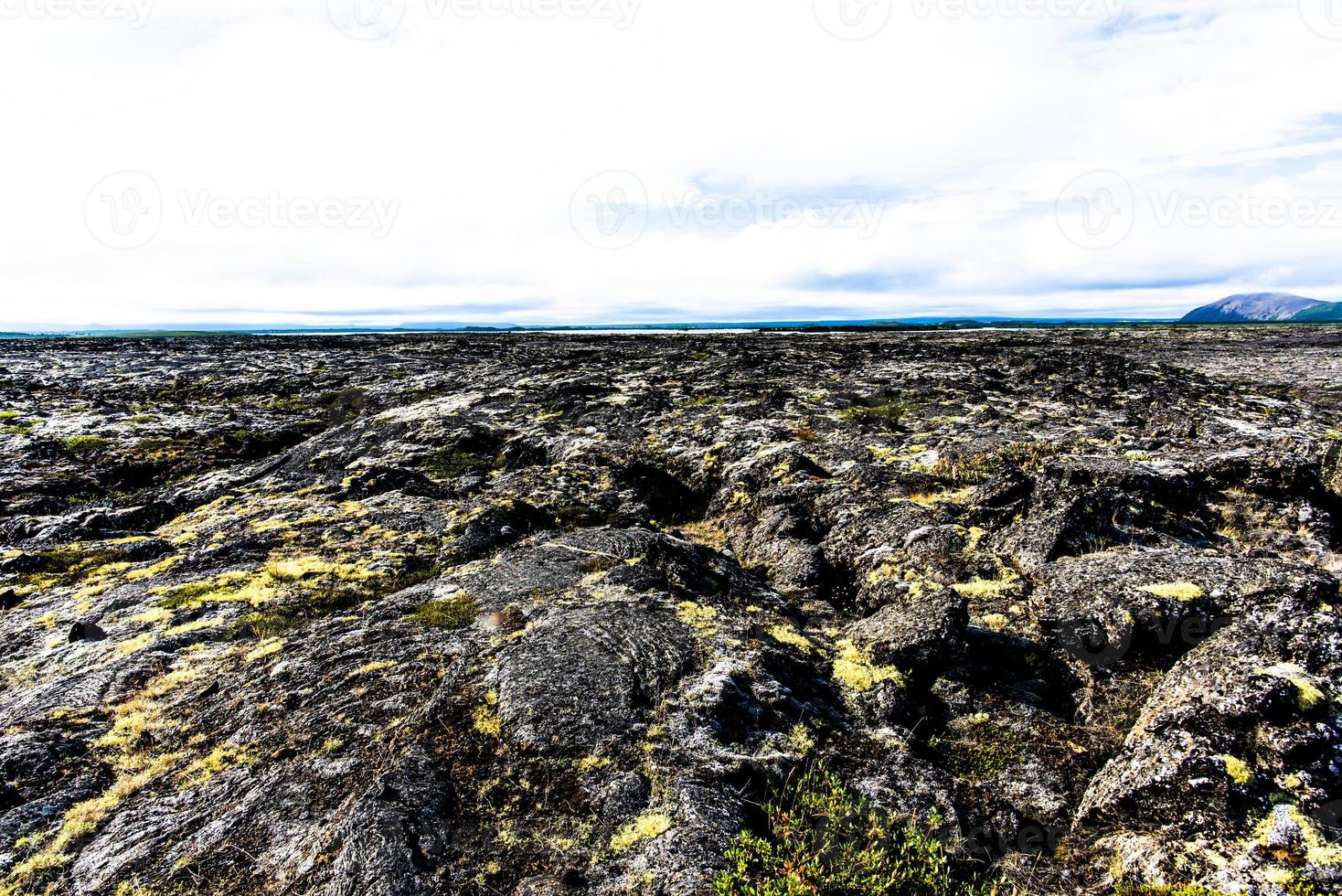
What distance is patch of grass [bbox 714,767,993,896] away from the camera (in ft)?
22.7

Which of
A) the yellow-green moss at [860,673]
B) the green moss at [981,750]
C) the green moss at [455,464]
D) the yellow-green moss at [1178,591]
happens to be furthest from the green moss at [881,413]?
the green moss at [981,750]

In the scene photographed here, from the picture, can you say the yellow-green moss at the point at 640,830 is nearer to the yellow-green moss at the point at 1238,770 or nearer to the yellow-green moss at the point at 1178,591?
the yellow-green moss at the point at 1238,770

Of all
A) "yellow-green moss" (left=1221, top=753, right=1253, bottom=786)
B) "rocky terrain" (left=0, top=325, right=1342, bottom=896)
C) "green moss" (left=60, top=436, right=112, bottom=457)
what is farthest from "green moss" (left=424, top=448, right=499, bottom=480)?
"yellow-green moss" (left=1221, top=753, right=1253, bottom=786)

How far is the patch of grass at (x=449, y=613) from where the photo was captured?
1165 cm

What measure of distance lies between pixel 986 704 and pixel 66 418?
36.1 metres

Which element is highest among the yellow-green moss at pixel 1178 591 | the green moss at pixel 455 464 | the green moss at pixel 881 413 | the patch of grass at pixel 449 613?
the green moss at pixel 881 413

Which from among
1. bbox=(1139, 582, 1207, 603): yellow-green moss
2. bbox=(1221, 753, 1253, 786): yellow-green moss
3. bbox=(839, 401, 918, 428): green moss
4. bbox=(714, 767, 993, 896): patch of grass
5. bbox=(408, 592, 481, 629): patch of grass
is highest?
bbox=(839, 401, 918, 428): green moss

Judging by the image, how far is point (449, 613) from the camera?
1205 centimetres

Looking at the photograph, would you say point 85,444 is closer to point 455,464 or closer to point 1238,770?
point 455,464

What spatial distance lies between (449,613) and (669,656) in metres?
4.64

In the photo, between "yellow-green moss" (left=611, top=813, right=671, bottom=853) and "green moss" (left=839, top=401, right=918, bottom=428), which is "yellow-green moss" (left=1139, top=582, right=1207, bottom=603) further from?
"green moss" (left=839, top=401, right=918, bottom=428)

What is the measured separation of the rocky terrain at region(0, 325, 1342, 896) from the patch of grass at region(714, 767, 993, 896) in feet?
0.37

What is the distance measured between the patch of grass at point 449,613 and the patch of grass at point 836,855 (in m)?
6.59

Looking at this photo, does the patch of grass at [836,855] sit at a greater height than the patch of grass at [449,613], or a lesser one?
lesser
